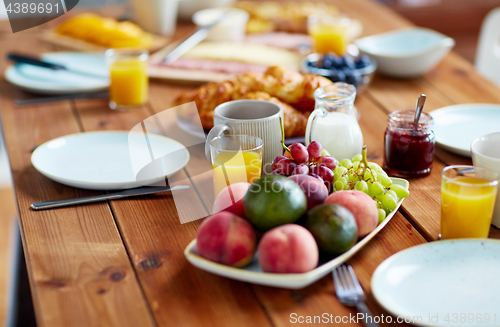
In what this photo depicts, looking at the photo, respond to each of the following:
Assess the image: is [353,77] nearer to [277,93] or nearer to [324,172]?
[277,93]

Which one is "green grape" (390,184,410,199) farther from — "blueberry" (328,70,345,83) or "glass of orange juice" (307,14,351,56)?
"glass of orange juice" (307,14,351,56)

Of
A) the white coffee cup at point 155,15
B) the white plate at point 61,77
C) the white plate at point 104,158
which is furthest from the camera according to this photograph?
the white coffee cup at point 155,15

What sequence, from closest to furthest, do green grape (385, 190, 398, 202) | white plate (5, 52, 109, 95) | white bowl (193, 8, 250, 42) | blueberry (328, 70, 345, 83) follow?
green grape (385, 190, 398, 202), blueberry (328, 70, 345, 83), white plate (5, 52, 109, 95), white bowl (193, 8, 250, 42)

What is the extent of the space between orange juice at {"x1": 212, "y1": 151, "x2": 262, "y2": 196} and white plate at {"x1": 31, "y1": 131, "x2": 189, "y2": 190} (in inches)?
6.3

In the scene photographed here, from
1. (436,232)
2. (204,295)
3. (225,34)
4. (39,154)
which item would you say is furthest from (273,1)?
(204,295)

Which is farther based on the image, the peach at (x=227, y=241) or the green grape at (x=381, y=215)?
the green grape at (x=381, y=215)

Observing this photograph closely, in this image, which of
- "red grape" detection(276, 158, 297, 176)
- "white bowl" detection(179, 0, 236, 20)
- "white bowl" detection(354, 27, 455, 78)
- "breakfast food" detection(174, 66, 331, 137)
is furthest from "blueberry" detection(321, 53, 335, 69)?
"white bowl" detection(179, 0, 236, 20)

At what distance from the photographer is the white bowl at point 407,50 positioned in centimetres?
158

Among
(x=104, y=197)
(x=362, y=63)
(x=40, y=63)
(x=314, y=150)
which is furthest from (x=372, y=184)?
(x=40, y=63)

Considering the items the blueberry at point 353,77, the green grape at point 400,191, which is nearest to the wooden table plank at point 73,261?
the green grape at point 400,191

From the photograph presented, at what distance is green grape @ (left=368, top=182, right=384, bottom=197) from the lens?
33.3 inches

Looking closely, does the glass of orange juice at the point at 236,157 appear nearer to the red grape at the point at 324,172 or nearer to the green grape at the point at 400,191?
the red grape at the point at 324,172

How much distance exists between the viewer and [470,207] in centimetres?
76

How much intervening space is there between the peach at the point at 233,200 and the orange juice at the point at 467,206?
32 centimetres
